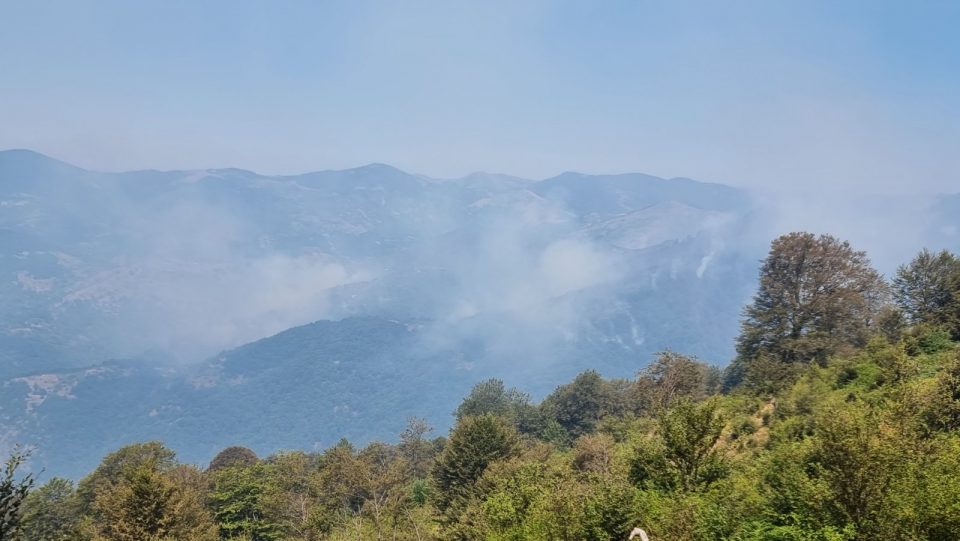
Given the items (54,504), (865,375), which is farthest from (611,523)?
(54,504)

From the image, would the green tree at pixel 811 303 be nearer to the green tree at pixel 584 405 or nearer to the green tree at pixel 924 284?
the green tree at pixel 924 284

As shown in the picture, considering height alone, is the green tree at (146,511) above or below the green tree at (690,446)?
below

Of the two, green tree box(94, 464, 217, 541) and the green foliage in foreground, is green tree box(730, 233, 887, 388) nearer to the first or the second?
the green foliage in foreground

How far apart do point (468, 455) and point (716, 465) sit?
32.6 meters

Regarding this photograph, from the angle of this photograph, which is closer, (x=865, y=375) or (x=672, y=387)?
(x=865, y=375)

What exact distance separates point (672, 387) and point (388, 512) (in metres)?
31.3

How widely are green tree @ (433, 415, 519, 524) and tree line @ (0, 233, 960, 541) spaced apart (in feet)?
0.48

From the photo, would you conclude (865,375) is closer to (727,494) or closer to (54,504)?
(727,494)

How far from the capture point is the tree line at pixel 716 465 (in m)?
18.2

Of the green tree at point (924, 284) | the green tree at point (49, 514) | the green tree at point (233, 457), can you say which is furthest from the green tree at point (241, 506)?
the green tree at point (924, 284)

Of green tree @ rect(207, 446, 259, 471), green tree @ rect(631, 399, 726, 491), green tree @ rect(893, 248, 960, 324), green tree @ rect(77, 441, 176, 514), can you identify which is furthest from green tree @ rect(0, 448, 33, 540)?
green tree @ rect(207, 446, 259, 471)

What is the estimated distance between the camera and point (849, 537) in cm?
1706

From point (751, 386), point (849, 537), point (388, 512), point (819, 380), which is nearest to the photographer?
point (849, 537)

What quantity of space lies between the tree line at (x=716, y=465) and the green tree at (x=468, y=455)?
0.15 m
